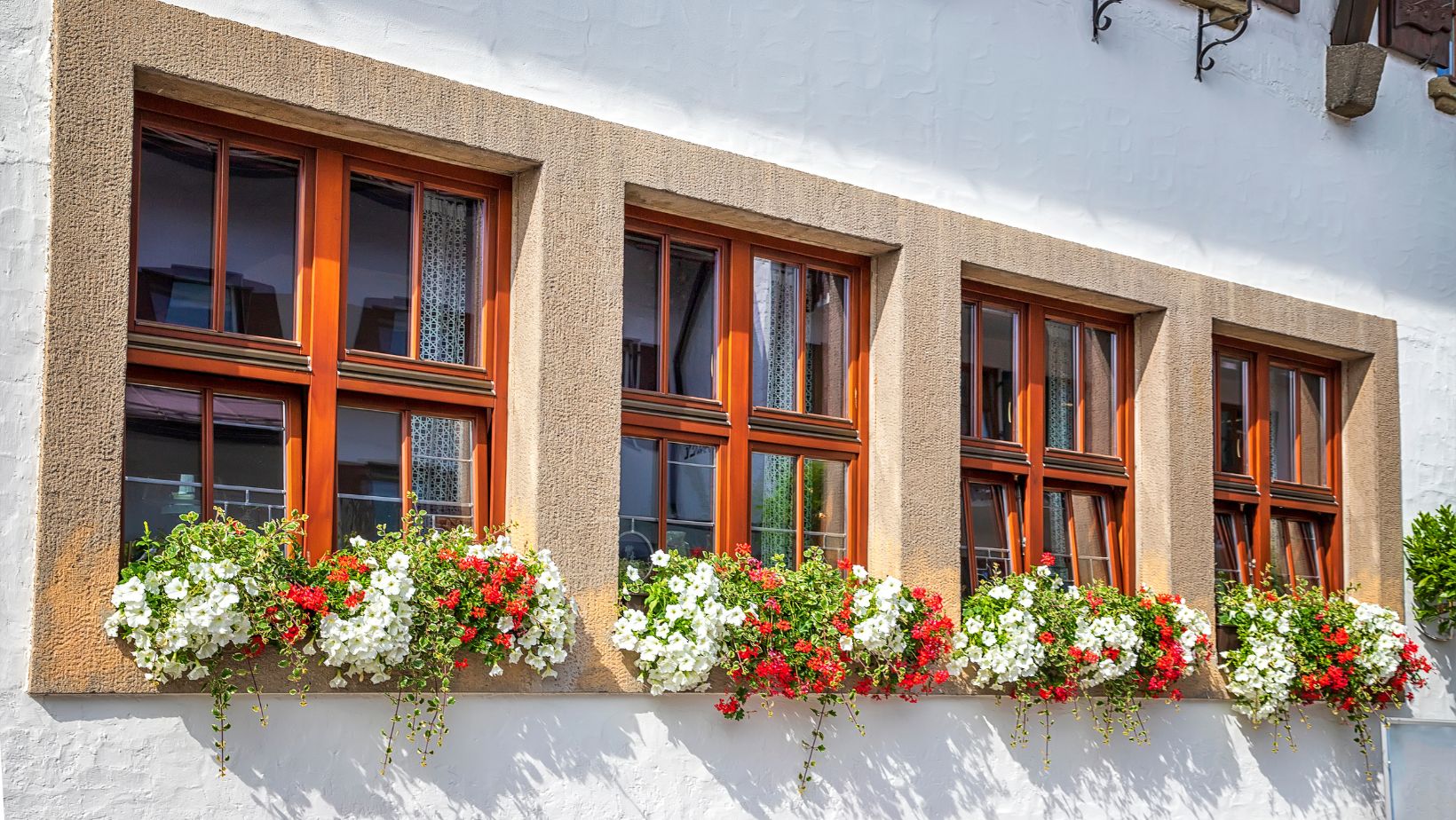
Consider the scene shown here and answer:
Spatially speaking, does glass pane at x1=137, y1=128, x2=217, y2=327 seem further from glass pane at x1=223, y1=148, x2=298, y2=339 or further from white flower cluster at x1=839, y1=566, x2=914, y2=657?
white flower cluster at x1=839, y1=566, x2=914, y2=657

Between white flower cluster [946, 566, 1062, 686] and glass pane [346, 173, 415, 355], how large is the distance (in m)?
2.80

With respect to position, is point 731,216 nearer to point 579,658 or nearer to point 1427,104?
point 579,658

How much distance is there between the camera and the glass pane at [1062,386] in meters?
8.52

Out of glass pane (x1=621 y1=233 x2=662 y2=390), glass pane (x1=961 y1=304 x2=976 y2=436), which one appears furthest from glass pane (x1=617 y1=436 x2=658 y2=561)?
glass pane (x1=961 y1=304 x2=976 y2=436)

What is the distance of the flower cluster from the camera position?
864cm

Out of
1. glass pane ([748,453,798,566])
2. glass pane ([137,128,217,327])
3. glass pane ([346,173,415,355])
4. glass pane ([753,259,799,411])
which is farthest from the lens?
glass pane ([753,259,799,411])

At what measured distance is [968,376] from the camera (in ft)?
26.7

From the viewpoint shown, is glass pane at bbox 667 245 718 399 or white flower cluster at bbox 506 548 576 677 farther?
glass pane at bbox 667 245 718 399

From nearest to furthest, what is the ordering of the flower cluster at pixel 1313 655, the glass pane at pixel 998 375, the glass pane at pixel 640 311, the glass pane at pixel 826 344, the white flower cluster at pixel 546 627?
the white flower cluster at pixel 546 627, the glass pane at pixel 640 311, the glass pane at pixel 826 344, the glass pane at pixel 998 375, the flower cluster at pixel 1313 655

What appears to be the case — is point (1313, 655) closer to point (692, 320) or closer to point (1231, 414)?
point (1231, 414)

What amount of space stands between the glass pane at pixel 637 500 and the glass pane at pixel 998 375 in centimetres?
200

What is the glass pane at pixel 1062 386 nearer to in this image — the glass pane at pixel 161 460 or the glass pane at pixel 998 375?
the glass pane at pixel 998 375

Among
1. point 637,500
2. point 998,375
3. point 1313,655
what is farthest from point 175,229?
point 1313,655

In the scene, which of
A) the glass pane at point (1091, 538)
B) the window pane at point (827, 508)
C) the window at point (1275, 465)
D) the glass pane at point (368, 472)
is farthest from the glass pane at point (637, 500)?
the window at point (1275, 465)
